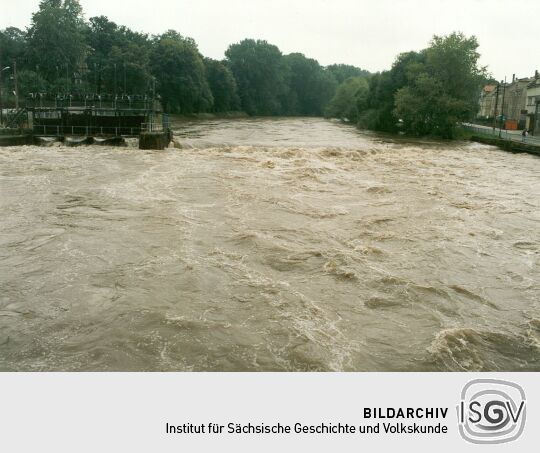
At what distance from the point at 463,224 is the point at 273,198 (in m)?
5.91

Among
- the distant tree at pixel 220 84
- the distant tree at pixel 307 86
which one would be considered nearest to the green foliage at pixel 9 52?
the distant tree at pixel 220 84

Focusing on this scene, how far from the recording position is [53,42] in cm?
6750

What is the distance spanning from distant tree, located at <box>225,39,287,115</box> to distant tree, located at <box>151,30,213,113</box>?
96.6 ft

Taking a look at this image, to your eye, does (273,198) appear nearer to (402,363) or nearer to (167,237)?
(167,237)

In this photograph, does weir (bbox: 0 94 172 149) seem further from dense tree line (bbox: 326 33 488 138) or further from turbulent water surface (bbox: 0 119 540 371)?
dense tree line (bbox: 326 33 488 138)

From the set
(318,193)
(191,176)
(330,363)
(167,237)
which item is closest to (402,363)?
(330,363)

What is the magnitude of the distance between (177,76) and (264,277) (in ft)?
250

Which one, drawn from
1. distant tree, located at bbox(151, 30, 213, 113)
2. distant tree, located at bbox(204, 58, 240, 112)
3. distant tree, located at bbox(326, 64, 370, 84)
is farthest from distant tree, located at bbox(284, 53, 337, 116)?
distant tree, located at bbox(151, 30, 213, 113)

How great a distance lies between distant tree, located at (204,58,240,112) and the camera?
97375 millimetres

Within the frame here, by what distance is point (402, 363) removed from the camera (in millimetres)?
6250

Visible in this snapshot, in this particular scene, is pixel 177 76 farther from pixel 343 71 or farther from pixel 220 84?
pixel 343 71

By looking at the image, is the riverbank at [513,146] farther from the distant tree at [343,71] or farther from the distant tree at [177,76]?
the distant tree at [343,71]
